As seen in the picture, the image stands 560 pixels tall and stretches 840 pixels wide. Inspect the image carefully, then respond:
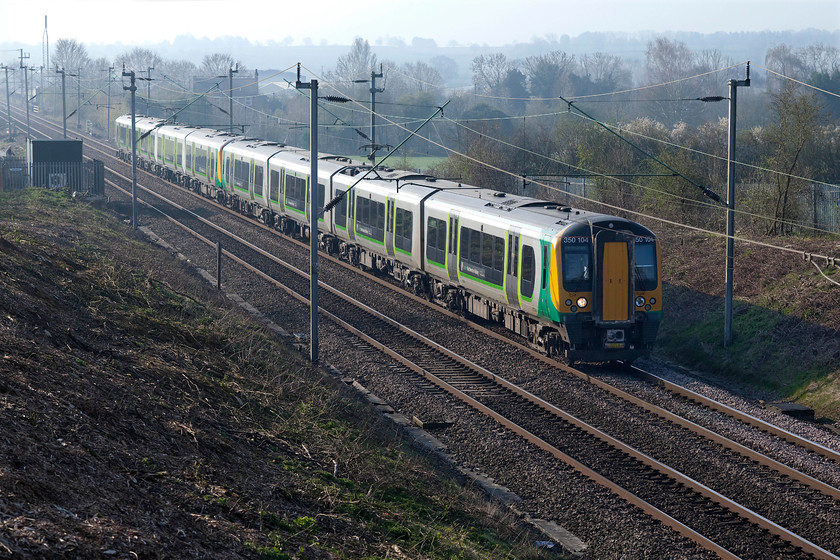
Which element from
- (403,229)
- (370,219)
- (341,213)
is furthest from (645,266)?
(341,213)

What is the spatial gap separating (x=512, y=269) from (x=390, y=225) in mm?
6832

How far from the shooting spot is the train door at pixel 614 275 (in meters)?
18.4

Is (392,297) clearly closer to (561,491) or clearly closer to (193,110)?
(561,491)

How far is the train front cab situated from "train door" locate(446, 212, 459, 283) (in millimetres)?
4360

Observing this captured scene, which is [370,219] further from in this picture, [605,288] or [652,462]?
[652,462]

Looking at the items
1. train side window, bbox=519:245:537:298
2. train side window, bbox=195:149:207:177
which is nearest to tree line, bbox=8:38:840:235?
train side window, bbox=519:245:537:298

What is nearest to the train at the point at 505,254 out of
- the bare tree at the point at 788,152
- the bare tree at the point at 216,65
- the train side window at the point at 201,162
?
the bare tree at the point at 788,152

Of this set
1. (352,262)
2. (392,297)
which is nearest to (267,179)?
(352,262)

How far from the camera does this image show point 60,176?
42.9 m

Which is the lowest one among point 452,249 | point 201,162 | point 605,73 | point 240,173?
point 452,249

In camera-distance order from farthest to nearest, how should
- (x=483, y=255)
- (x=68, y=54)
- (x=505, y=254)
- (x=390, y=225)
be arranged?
(x=68, y=54) < (x=390, y=225) < (x=483, y=255) < (x=505, y=254)

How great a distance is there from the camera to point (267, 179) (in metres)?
36.2

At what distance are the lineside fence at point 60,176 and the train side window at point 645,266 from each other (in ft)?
102

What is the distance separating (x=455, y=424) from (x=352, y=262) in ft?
50.0
